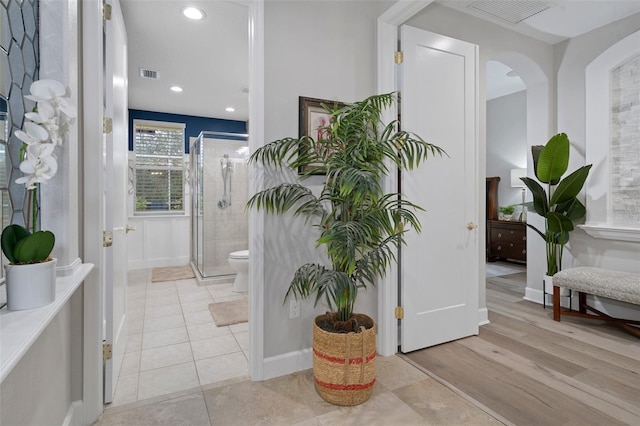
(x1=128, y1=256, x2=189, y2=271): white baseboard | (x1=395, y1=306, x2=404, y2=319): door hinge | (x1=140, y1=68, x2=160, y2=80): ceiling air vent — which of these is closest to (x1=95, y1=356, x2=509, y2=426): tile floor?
(x1=395, y1=306, x2=404, y2=319): door hinge

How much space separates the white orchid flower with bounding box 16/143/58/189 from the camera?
3.34 ft

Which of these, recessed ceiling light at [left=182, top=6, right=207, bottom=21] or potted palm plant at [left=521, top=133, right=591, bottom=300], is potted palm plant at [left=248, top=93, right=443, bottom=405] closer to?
recessed ceiling light at [left=182, top=6, right=207, bottom=21]

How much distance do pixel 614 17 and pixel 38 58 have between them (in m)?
4.34

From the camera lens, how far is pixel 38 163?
3.41 ft

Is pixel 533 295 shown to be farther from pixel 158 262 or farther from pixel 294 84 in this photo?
pixel 158 262

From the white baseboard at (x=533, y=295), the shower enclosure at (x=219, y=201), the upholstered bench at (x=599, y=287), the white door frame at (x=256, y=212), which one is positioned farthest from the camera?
the shower enclosure at (x=219, y=201)

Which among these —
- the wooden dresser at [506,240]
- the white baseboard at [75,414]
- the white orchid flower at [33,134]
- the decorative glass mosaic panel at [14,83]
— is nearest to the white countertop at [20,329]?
the decorative glass mosaic panel at [14,83]

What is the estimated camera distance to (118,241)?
224 cm

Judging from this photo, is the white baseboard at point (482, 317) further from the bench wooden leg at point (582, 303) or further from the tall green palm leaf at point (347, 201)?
the tall green palm leaf at point (347, 201)

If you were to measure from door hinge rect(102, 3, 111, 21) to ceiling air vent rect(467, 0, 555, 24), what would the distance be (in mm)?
2672

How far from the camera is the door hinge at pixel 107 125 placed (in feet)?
6.19

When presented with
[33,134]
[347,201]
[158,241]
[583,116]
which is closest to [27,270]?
[33,134]

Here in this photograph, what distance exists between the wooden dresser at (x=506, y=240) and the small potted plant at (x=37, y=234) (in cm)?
584

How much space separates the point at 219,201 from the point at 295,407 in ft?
11.5
